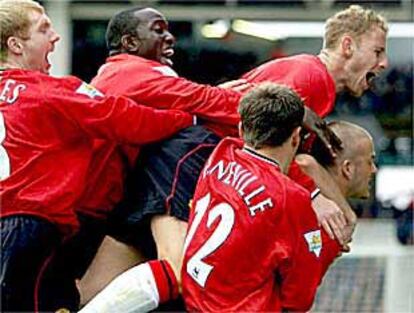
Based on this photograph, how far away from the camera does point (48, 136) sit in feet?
13.5

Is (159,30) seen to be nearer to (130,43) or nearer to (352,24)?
(130,43)

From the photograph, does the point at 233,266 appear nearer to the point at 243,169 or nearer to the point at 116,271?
the point at 243,169

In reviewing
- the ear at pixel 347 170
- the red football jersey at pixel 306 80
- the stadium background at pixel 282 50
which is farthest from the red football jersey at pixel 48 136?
the stadium background at pixel 282 50

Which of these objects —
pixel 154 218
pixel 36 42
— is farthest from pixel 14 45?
pixel 154 218

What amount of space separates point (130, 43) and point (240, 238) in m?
0.86

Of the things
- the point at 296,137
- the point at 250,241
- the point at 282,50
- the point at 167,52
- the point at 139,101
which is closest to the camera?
the point at 250,241

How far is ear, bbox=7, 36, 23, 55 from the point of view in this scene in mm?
4195

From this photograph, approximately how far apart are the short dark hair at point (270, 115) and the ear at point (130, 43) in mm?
543

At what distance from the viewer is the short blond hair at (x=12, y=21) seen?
4.19 m

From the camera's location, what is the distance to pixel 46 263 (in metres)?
4.24

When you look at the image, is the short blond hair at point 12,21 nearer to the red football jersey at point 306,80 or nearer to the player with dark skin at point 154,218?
the player with dark skin at point 154,218

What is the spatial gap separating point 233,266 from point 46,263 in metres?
0.74

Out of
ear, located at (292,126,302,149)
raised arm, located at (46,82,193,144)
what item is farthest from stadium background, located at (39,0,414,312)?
ear, located at (292,126,302,149)

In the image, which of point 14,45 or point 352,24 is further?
point 352,24
